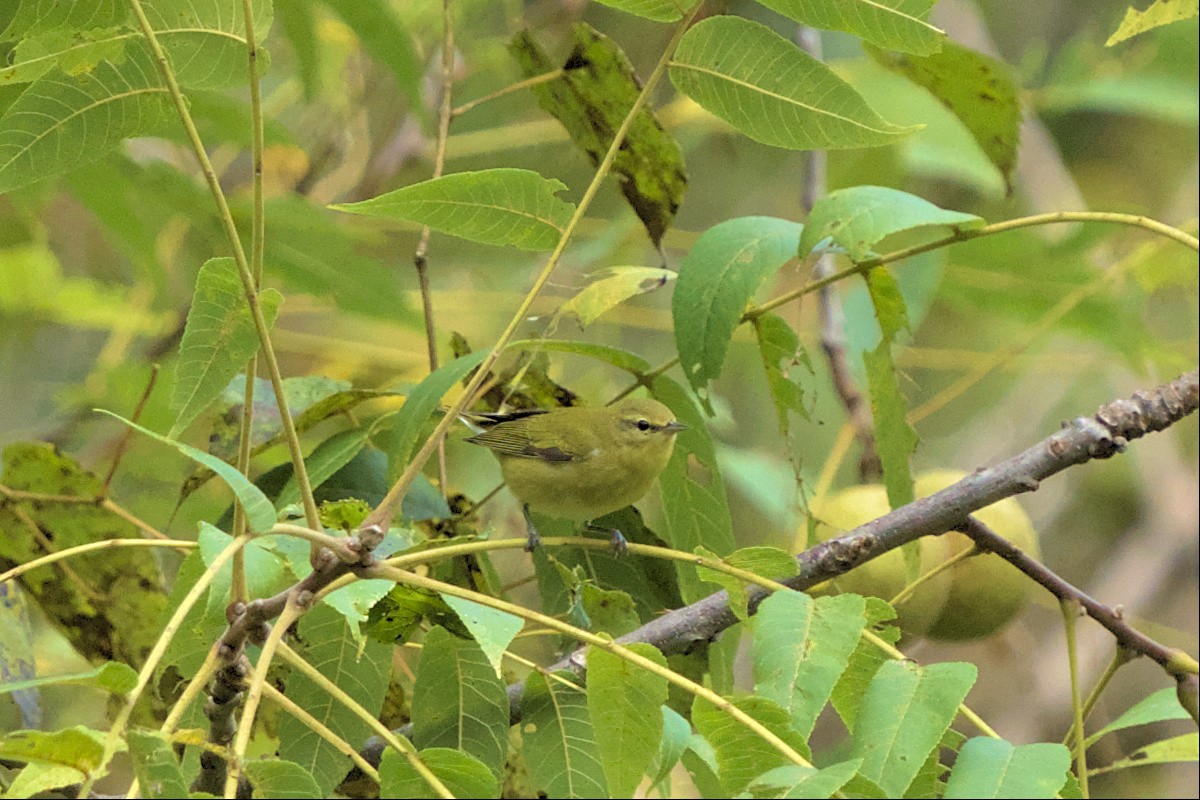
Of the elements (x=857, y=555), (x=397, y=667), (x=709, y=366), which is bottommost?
(x=397, y=667)

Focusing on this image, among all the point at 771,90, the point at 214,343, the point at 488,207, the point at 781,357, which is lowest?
the point at 781,357

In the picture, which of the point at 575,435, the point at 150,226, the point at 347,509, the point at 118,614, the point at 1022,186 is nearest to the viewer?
the point at 347,509

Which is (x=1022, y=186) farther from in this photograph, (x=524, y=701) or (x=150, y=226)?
(x=524, y=701)

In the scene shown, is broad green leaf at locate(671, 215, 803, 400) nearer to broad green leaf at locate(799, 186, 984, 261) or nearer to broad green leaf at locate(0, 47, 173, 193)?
broad green leaf at locate(799, 186, 984, 261)

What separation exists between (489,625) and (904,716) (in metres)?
0.32

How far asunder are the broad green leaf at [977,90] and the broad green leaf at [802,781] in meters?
1.17

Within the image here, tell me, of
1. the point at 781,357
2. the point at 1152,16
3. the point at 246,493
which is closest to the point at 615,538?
the point at 781,357

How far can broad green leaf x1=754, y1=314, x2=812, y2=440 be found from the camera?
54.9 inches

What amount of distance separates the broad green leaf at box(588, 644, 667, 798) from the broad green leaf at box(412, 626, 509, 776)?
26 centimetres

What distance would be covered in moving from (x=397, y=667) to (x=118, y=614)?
1.23 ft

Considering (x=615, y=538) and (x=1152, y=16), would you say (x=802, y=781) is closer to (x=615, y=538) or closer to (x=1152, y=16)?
(x=615, y=538)

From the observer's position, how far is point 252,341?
103 cm

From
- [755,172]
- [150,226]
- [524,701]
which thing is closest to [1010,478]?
[524,701]

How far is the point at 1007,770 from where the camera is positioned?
0.78m
